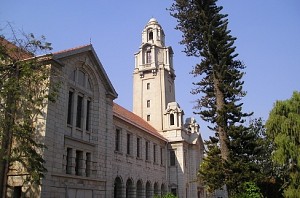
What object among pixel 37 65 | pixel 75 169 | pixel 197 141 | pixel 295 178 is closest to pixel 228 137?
pixel 295 178

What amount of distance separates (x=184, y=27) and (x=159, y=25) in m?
28.8

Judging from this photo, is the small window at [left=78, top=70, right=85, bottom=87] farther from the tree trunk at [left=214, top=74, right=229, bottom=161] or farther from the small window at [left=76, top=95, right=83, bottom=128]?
the tree trunk at [left=214, top=74, right=229, bottom=161]

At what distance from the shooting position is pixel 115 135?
106 feet

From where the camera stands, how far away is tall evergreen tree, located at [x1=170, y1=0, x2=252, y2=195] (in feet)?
76.3

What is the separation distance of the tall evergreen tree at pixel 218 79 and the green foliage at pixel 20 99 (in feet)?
39.5

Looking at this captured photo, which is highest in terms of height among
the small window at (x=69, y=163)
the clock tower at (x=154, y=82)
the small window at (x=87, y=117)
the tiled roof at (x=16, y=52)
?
the clock tower at (x=154, y=82)

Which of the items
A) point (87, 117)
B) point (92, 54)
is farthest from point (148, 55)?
point (87, 117)

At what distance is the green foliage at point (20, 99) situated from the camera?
15891mm

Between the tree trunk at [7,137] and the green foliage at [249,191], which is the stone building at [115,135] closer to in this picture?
the tree trunk at [7,137]

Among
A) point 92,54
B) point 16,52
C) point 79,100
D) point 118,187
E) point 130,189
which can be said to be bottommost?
point 130,189

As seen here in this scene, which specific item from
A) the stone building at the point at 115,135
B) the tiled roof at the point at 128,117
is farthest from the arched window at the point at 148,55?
the tiled roof at the point at 128,117

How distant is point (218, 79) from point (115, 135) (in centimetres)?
1206

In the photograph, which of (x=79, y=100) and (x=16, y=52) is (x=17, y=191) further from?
(x=16, y=52)

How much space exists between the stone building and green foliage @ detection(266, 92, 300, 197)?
24.9 ft
